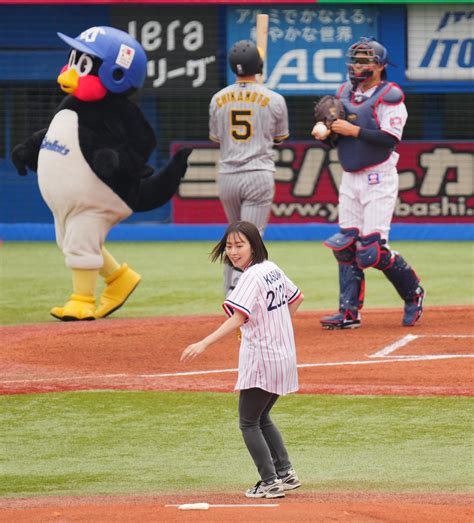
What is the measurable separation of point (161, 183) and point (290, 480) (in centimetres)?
662

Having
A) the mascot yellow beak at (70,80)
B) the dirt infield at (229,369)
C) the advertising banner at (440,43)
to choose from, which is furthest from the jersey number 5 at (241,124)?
the advertising banner at (440,43)

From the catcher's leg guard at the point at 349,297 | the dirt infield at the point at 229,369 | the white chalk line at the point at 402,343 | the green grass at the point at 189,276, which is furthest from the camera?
the green grass at the point at 189,276

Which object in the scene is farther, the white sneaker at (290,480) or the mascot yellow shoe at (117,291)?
the mascot yellow shoe at (117,291)

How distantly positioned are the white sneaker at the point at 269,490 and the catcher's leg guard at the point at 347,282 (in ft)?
17.3

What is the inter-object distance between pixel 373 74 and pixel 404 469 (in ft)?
17.1

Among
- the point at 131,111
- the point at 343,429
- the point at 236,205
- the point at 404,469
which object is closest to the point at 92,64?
the point at 131,111

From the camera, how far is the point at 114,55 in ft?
38.7

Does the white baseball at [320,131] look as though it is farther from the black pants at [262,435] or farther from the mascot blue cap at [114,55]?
the black pants at [262,435]

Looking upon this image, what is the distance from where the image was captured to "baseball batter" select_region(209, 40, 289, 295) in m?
11.7

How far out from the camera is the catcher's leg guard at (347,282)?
11.0 metres

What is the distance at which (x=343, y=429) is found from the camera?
7367 mm

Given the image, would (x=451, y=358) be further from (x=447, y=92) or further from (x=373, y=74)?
(x=447, y=92)

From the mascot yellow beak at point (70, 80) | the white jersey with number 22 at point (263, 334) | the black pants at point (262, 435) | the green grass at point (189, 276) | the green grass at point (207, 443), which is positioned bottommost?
the green grass at point (189, 276)

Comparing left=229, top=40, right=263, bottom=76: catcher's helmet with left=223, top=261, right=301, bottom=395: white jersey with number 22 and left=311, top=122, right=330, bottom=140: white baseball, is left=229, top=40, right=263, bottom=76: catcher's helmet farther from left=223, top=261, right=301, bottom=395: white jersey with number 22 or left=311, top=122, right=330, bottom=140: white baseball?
left=223, top=261, right=301, bottom=395: white jersey with number 22
